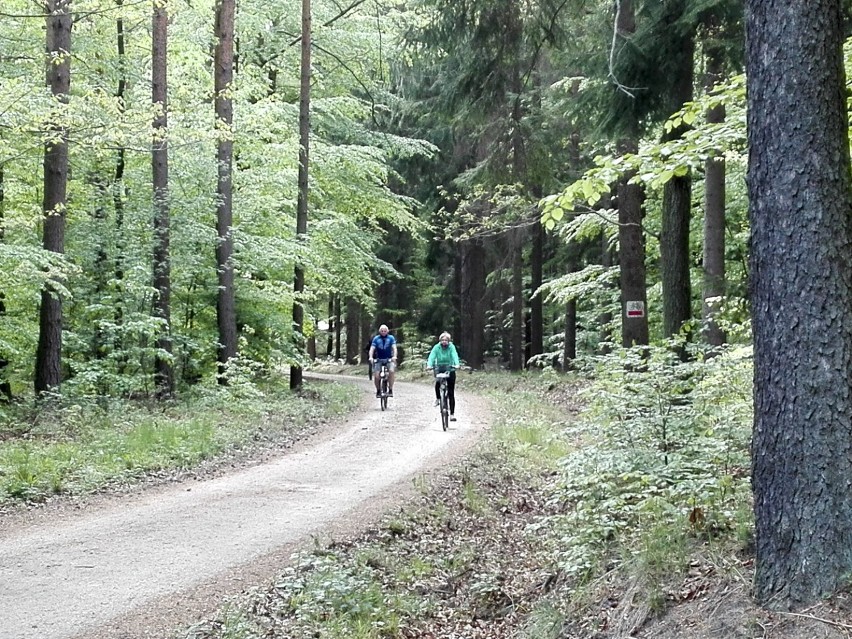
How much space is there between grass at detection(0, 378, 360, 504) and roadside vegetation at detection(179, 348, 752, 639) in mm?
3863

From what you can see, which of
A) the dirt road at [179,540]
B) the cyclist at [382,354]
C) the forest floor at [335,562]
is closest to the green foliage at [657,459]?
the forest floor at [335,562]

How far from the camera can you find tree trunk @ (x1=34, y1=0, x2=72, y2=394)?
46.3ft

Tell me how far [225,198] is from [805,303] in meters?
15.6

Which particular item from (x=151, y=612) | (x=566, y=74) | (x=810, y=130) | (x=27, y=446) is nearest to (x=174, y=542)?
(x=151, y=612)

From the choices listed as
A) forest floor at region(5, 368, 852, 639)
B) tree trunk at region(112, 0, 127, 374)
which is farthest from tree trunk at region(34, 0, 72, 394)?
forest floor at region(5, 368, 852, 639)

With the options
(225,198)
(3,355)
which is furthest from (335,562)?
(225,198)

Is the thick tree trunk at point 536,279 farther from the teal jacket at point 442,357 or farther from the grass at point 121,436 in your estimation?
the grass at point 121,436

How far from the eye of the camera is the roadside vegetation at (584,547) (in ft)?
19.5

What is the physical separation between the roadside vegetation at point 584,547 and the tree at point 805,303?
0.67m

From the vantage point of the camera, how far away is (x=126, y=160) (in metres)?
18.5

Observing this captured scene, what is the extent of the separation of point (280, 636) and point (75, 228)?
13.0 metres

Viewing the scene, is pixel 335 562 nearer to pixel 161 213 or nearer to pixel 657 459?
pixel 657 459

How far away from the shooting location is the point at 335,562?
24.7ft

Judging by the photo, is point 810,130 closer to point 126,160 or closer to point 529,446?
point 529,446
